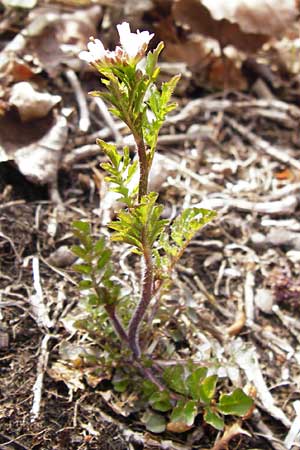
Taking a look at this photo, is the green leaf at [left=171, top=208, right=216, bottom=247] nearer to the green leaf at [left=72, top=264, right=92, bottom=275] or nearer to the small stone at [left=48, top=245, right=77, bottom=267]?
the green leaf at [left=72, top=264, right=92, bottom=275]

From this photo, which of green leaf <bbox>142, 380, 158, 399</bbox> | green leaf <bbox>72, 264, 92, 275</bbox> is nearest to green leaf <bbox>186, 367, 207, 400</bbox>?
green leaf <bbox>142, 380, 158, 399</bbox>

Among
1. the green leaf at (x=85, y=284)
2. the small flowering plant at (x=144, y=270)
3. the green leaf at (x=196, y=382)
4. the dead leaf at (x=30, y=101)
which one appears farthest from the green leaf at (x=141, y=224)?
the dead leaf at (x=30, y=101)

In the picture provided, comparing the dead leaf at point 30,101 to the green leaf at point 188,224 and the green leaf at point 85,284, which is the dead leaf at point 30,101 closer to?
the green leaf at point 85,284

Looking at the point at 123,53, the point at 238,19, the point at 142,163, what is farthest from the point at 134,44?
the point at 238,19

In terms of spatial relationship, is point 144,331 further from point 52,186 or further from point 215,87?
point 215,87

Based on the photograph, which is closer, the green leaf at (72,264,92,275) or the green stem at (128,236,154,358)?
the green stem at (128,236,154,358)

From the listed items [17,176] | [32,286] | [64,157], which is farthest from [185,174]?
[32,286]
